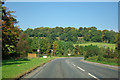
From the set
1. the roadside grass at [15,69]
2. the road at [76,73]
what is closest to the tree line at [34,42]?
the roadside grass at [15,69]

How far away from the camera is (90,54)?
49.8 meters

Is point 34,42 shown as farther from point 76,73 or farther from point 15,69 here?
point 76,73

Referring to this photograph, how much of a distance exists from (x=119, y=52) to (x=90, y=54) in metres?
14.8

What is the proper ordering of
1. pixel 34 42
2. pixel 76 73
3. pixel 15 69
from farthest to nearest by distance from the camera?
1. pixel 34 42
2. pixel 15 69
3. pixel 76 73

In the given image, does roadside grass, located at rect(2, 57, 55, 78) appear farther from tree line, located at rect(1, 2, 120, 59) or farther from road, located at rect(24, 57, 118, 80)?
tree line, located at rect(1, 2, 120, 59)

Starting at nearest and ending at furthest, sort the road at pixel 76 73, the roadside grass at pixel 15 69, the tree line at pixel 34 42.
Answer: the roadside grass at pixel 15 69 < the road at pixel 76 73 < the tree line at pixel 34 42

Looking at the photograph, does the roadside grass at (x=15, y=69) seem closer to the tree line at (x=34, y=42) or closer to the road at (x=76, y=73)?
the road at (x=76, y=73)

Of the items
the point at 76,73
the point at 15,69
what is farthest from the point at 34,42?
the point at 76,73

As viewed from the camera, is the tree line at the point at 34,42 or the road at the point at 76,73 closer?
the road at the point at 76,73

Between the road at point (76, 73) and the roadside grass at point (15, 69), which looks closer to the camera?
the roadside grass at point (15, 69)

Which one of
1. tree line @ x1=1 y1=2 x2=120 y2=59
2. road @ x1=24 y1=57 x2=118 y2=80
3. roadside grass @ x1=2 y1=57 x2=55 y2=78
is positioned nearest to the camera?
roadside grass @ x1=2 y1=57 x2=55 y2=78

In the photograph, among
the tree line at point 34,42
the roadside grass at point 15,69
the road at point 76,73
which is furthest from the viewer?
the tree line at point 34,42

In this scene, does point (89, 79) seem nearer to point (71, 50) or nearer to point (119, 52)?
point (119, 52)

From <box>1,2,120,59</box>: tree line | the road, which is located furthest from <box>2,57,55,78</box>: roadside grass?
<box>1,2,120,59</box>: tree line
